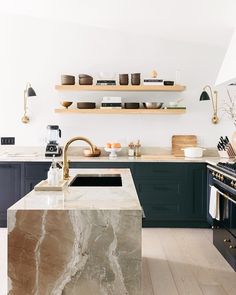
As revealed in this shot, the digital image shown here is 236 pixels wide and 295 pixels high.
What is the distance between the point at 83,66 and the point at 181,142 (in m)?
1.72

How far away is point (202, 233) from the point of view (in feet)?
14.6

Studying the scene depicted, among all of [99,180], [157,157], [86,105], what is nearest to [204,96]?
[157,157]

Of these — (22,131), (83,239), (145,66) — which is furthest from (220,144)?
(83,239)

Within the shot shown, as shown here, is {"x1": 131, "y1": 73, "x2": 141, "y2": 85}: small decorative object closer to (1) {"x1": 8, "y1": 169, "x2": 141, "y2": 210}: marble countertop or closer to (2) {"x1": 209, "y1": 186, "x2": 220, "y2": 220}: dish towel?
(2) {"x1": 209, "y1": 186, "x2": 220, "y2": 220}: dish towel

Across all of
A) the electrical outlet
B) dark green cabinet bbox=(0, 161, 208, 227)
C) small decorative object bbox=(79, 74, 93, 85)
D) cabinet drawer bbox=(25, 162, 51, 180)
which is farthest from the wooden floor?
small decorative object bbox=(79, 74, 93, 85)

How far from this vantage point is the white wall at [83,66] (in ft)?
17.0

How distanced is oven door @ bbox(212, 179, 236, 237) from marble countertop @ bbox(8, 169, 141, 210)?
Result: 125 centimetres

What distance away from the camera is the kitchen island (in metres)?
1.78

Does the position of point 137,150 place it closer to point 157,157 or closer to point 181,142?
point 157,157

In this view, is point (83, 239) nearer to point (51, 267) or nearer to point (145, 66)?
point (51, 267)

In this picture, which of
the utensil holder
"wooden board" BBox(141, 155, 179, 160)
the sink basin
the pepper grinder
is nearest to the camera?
the sink basin

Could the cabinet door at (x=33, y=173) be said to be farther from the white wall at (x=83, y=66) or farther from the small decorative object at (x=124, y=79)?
the small decorative object at (x=124, y=79)

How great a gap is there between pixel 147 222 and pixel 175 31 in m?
2.43

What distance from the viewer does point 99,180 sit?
3145 millimetres
